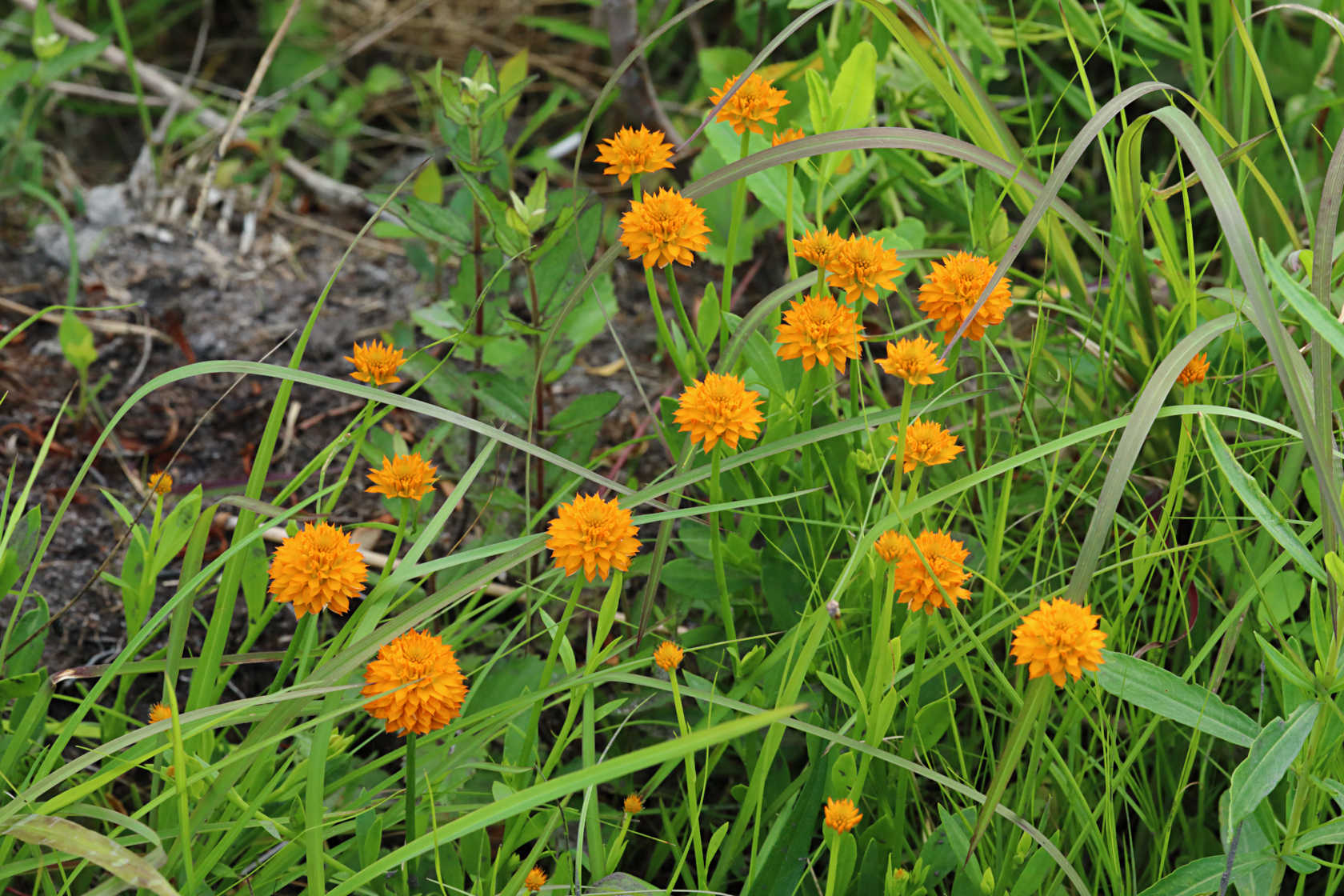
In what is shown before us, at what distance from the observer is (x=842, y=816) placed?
85 cm

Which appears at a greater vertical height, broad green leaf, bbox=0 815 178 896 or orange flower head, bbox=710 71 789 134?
orange flower head, bbox=710 71 789 134

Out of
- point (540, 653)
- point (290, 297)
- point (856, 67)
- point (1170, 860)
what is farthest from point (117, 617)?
point (1170, 860)

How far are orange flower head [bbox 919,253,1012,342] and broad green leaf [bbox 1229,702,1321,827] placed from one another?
378 millimetres

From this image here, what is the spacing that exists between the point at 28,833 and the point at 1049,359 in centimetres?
111

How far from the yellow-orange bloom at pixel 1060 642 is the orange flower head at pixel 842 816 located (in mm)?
189

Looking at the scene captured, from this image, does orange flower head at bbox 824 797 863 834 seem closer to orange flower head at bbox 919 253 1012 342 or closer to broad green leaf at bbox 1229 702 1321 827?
broad green leaf at bbox 1229 702 1321 827

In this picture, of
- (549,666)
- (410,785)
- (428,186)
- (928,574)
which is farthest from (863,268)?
Result: (428,186)

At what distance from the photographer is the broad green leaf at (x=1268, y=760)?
31.4 inches

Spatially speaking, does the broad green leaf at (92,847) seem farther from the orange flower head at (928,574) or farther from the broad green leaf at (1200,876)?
the broad green leaf at (1200,876)

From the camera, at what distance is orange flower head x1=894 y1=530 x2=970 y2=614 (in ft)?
2.86

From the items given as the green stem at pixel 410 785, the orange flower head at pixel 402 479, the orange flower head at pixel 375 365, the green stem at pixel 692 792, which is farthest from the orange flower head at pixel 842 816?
the orange flower head at pixel 375 365

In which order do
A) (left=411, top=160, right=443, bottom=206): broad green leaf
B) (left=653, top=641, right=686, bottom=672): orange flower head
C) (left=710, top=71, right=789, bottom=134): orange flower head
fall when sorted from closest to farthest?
(left=653, top=641, right=686, bottom=672): orange flower head, (left=710, top=71, right=789, bottom=134): orange flower head, (left=411, top=160, right=443, bottom=206): broad green leaf

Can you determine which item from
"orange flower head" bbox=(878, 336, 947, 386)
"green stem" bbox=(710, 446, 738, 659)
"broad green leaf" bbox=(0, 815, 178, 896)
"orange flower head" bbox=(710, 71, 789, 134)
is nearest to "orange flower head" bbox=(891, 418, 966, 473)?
"orange flower head" bbox=(878, 336, 947, 386)

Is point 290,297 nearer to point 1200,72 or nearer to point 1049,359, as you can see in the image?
point 1049,359
